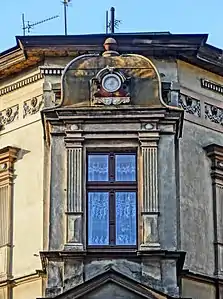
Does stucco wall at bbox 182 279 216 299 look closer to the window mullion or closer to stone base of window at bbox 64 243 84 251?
the window mullion

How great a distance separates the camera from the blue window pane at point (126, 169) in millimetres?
22219

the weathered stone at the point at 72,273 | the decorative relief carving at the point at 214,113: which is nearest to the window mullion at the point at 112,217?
the weathered stone at the point at 72,273

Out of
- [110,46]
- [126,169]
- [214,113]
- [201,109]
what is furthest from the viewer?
[214,113]

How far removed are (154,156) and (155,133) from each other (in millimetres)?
446

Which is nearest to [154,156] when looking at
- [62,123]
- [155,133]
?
[155,133]

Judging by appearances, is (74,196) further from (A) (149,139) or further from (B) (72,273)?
(A) (149,139)

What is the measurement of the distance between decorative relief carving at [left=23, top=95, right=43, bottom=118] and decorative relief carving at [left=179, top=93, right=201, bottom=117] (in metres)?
2.93

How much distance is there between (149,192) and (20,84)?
4270 millimetres

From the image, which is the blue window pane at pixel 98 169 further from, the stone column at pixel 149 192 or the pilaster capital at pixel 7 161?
the pilaster capital at pixel 7 161

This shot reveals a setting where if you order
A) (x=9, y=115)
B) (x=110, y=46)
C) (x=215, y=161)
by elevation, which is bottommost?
(x=215, y=161)

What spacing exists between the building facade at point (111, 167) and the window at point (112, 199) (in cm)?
2

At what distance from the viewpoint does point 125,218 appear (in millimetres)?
21953

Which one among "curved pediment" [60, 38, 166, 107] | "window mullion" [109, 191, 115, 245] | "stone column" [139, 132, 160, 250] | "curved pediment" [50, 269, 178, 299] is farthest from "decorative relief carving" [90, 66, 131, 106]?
"curved pediment" [50, 269, 178, 299]

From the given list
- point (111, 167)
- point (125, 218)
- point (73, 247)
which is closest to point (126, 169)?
point (111, 167)
